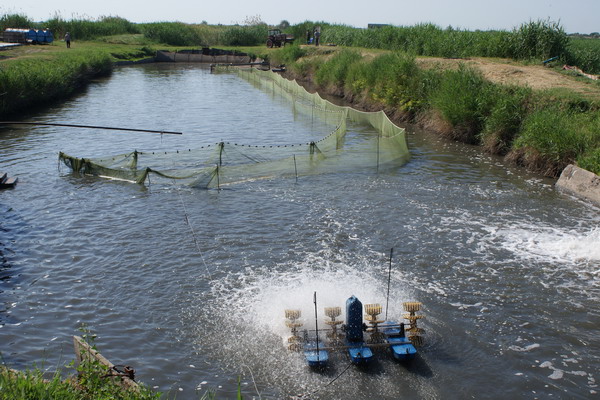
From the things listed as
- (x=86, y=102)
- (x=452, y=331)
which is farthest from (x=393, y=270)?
(x=86, y=102)

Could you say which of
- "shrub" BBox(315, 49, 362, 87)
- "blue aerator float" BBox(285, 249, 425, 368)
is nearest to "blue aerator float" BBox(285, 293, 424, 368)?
"blue aerator float" BBox(285, 249, 425, 368)

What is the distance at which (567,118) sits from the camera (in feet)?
80.6

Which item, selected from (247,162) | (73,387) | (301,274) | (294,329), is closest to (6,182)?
(247,162)

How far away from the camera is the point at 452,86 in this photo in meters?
30.5

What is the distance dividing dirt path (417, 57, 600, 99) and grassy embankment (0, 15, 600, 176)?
1.47m

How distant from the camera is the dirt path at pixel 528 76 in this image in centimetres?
2977

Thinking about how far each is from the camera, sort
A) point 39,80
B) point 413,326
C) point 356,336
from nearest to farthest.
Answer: point 356,336, point 413,326, point 39,80

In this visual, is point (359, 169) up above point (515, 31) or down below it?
below

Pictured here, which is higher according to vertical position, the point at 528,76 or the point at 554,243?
the point at 528,76

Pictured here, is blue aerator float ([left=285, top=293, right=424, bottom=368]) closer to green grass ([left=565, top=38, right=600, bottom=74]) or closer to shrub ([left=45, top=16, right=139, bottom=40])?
green grass ([left=565, top=38, right=600, bottom=74])

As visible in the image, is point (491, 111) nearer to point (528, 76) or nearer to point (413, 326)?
point (528, 76)

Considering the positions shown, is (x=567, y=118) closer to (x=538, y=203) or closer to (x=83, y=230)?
(x=538, y=203)

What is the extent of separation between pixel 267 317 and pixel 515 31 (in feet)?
117

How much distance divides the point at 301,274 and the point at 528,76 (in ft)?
78.4
